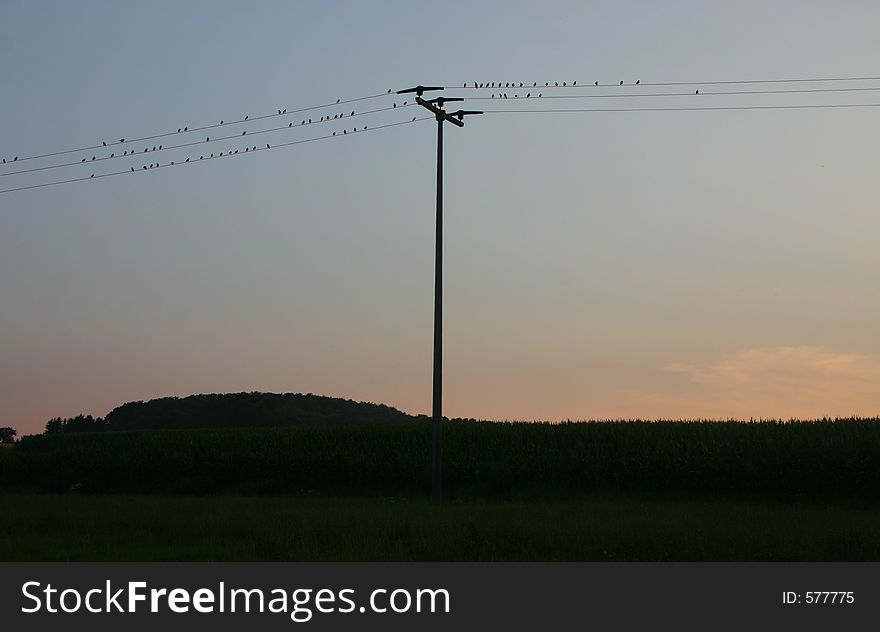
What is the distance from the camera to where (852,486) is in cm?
3666

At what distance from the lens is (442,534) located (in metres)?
22.5

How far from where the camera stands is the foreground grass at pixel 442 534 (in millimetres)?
20469

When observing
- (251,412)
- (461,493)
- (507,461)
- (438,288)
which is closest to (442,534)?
(438,288)

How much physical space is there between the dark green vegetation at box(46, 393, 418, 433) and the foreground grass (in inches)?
1970

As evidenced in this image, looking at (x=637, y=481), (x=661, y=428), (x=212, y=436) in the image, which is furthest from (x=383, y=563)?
(x=212, y=436)

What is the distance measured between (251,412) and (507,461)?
146 feet

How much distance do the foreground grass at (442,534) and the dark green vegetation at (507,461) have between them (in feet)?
21.6

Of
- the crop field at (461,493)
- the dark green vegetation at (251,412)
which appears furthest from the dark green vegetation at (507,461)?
the dark green vegetation at (251,412)

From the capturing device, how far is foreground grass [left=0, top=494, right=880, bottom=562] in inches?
806

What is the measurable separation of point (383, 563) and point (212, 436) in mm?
33795

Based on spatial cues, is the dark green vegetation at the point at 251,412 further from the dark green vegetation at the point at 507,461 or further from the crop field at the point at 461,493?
the dark green vegetation at the point at 507,461

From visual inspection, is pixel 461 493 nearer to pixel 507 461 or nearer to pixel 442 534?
pixel 507 461

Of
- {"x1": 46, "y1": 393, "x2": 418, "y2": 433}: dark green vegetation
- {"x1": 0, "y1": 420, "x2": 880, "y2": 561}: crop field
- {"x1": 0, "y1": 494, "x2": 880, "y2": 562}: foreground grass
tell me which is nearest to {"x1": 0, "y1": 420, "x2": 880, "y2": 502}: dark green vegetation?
{"x1": 0, "y1": 420, "x2": 880, "y2": 561}: crop field

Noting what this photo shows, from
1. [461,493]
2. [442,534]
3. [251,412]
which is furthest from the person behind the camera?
[251,412]
